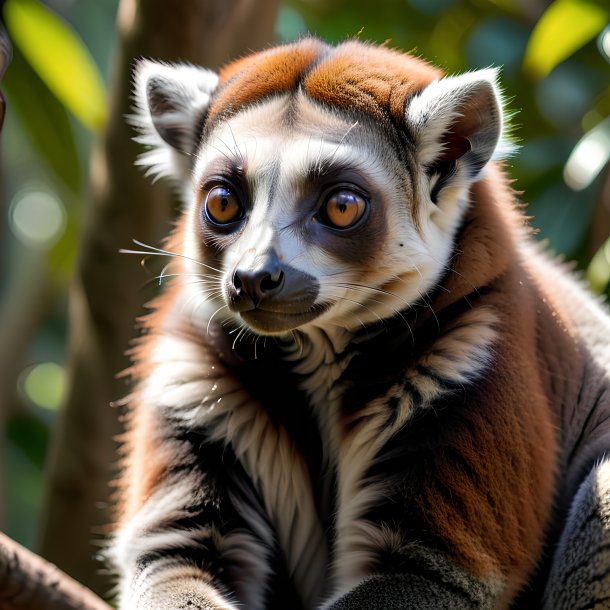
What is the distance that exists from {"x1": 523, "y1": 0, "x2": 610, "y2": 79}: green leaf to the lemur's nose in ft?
9.35

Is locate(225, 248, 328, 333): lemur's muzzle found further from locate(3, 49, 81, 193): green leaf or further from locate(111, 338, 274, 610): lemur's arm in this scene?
locate(3, 49, 81, 193): green leaf

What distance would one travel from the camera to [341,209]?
3301mm

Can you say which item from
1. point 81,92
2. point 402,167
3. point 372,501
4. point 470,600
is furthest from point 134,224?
point 470,600

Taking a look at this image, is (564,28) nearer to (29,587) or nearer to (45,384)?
(29,587)

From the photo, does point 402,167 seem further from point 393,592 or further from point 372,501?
point 393,592

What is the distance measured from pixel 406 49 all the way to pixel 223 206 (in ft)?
10.8

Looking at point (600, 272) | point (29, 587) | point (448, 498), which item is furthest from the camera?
point (600, 272)

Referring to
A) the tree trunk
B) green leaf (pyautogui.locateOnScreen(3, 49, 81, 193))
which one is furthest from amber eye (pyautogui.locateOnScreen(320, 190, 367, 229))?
green leaf (pyautogui.locateOnScreen(3, 49, 81, 193))

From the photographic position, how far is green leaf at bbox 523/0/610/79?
518 cm

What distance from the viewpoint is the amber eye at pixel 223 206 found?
342cm

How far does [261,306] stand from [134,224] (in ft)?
7.24

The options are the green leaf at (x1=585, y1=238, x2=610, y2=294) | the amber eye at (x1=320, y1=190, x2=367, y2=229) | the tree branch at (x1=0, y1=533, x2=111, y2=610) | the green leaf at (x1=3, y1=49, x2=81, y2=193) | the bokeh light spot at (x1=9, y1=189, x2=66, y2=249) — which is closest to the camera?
the tree branch at (x1=0, y1=533, x2=111, y2=610)

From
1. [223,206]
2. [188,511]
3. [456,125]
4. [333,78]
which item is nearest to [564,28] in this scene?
[456,125]

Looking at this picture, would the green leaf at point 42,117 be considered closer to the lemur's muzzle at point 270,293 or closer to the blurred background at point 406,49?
the blurred background at point 406,49
